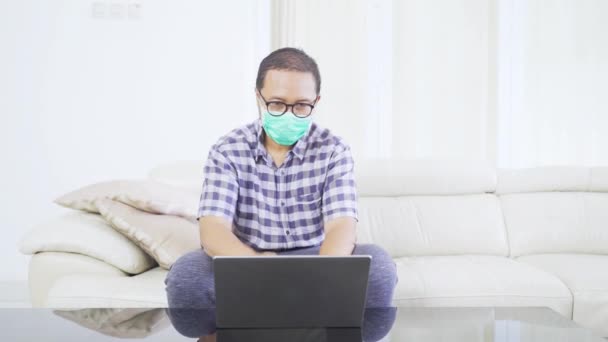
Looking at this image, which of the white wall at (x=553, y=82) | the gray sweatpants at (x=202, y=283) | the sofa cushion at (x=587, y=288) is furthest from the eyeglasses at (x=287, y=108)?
the white wall at (x=553, y=82)

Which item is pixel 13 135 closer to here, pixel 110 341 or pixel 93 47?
pixel 93 47

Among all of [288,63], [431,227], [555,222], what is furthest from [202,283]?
[555,222]

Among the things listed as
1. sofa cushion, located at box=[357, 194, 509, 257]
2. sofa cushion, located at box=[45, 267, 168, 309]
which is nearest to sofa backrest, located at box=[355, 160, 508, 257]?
sofa cushion, located at box=[357, 194, 509, 257]

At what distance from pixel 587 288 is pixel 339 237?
87cm

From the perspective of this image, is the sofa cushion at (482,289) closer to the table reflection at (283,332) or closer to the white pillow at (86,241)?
the table reflection at (283,332)

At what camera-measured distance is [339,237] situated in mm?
1472

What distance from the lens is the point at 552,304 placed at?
5.85 feet

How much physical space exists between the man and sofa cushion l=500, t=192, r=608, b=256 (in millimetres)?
1029

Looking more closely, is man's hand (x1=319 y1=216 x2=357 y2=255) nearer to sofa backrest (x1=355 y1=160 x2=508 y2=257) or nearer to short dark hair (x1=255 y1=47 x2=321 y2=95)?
short dark hair (x1=255 y1=47 x2=321 y2=95)

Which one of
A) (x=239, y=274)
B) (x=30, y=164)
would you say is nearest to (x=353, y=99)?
(x=30, y=164)

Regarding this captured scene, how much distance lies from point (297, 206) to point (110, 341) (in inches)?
29.2

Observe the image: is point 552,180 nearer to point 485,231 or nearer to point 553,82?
point 485,231

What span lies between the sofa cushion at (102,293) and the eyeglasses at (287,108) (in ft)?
1.92

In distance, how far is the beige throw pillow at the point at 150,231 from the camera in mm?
1810
